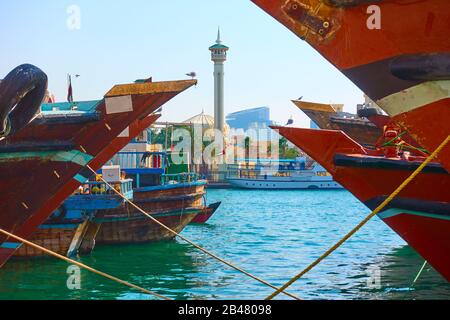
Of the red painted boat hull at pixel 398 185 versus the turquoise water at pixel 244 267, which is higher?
the red painted boat hull at pixel 398 185

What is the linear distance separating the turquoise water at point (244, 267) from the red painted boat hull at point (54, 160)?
Answer: 3.34 metres

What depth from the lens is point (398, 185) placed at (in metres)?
8.77

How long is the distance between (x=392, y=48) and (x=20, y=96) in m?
4.09

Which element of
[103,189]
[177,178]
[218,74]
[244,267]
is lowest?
[244,267]

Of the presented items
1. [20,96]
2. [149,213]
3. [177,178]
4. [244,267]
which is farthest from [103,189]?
[20,96]

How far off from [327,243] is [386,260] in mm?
5771

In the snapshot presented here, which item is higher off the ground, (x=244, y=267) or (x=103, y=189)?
(x=103, y=189)

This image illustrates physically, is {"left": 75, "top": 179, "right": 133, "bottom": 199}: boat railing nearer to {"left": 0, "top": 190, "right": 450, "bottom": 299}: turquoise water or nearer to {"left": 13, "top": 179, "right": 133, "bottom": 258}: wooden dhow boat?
{"left": 13, "top": 179, "right": 133, "bottom": 258}: wooden dhow boat

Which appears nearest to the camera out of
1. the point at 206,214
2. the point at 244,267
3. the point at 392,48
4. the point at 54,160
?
the point at 392,48

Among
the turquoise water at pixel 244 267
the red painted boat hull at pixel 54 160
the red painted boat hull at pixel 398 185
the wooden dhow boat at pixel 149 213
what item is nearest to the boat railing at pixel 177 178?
the wooden dhow boat at pixel 149 213

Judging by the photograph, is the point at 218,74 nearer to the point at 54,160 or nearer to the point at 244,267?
the point at 244,267

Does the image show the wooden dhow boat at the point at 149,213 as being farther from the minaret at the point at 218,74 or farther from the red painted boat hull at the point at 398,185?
the minaret at the point at 218,74

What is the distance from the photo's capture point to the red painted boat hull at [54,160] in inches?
409
